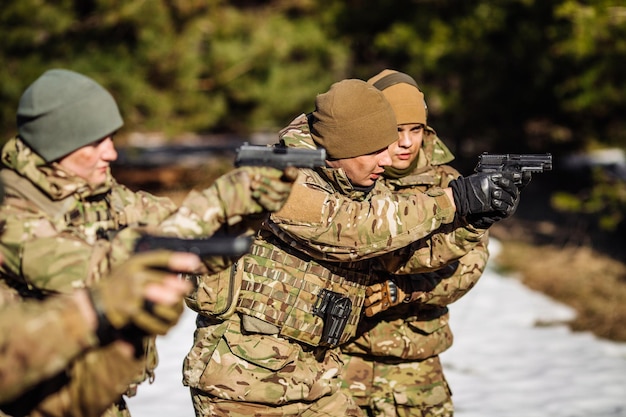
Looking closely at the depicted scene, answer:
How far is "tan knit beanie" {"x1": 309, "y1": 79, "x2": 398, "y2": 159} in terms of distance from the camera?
324 centimetres

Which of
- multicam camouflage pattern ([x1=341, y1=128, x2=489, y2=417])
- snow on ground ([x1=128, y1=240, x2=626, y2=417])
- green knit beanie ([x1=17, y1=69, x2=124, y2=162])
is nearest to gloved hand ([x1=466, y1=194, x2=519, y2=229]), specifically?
multicam camouflage pattern ([x1=341, y1=128, x2=489, y2=417])

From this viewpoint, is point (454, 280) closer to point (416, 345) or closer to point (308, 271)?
point (416, 345)

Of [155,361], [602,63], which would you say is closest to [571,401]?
[155,361]

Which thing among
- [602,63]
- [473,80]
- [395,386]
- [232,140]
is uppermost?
[232,140]

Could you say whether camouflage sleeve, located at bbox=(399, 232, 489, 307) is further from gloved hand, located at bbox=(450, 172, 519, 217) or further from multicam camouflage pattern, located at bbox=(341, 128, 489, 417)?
gloved hand, located at bbox=(450, 172, 519, 217)

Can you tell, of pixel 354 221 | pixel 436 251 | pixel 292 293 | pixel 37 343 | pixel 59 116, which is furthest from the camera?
pixel 436 251

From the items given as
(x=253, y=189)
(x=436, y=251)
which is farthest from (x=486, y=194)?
(x=253, y=189)

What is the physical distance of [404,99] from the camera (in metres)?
3.91

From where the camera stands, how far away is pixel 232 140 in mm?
23938

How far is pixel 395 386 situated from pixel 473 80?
7.67m

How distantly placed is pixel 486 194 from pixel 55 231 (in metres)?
1.67

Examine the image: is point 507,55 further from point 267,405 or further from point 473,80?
point 267,405

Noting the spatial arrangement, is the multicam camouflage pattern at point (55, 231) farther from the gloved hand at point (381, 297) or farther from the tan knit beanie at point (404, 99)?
the tan knit beanie at point (404, 99)

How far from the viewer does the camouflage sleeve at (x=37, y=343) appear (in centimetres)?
204
